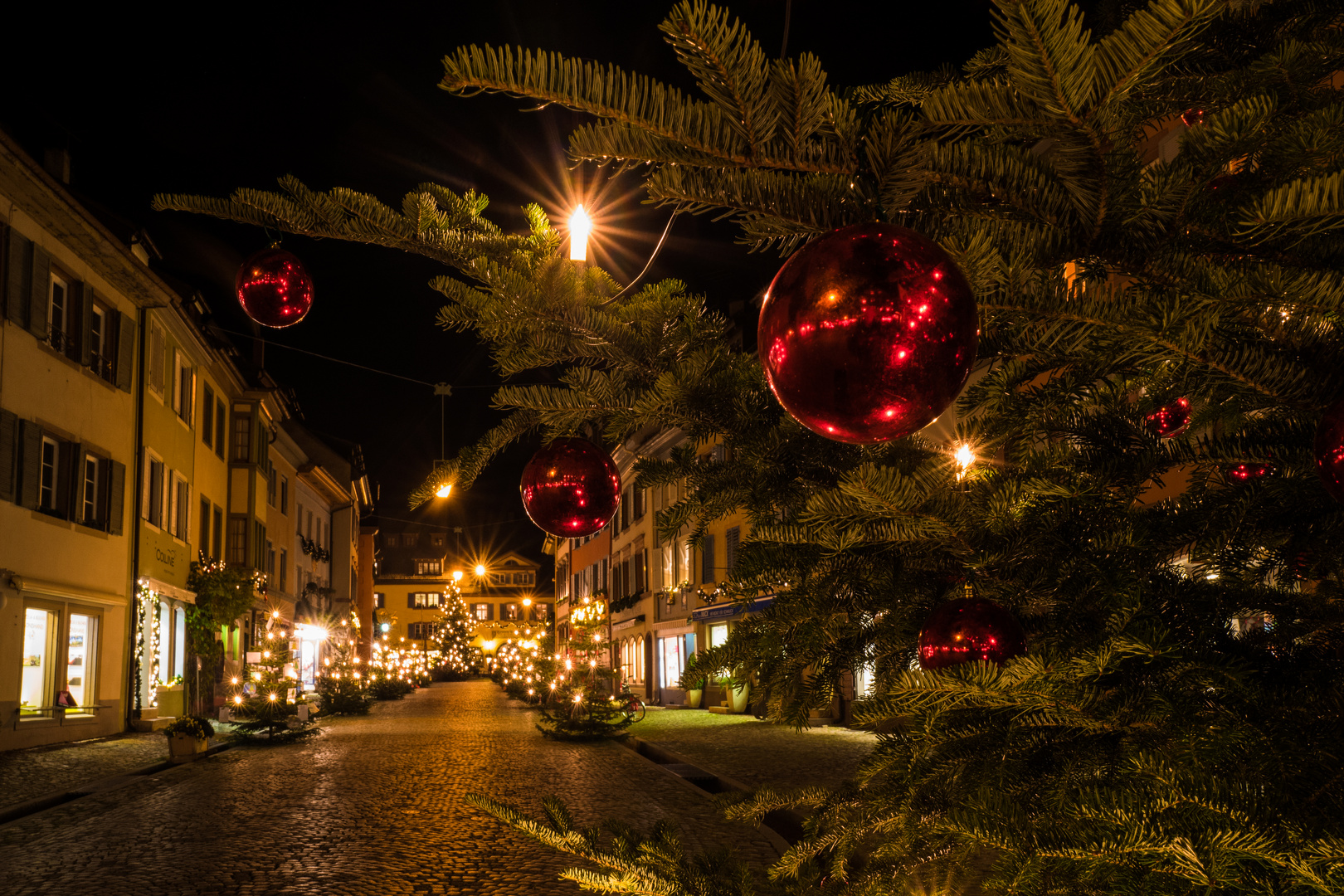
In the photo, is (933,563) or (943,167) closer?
(943,167)

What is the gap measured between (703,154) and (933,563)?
1019 millimetres

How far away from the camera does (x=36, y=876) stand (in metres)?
7.15

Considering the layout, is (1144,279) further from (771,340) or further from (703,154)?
(703,154)

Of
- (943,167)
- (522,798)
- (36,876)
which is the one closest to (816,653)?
(943,167)

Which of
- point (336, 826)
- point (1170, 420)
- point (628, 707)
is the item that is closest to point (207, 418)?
point (628, 707)

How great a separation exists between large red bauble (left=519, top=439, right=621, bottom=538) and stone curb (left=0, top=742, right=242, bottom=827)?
28.2 feet

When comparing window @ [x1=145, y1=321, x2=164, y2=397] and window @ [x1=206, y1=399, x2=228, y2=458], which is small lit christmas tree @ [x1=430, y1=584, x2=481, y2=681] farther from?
window @ [x1=145, y1=321, x2=164, y2=397]

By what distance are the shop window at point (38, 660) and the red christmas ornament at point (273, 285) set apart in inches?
602

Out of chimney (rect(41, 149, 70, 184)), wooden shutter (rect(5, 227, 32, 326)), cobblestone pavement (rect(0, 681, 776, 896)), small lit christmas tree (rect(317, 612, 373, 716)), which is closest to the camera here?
cobblestone pavement (rect(0, 681, 776, 896))

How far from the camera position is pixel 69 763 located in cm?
1502

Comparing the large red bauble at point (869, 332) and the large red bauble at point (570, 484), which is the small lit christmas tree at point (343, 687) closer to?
the large red bauble at point (570, 484)

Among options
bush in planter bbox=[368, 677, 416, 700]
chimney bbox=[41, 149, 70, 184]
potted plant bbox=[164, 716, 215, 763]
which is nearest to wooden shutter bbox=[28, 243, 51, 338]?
chimney bbox=[41, 149, 70, 184]

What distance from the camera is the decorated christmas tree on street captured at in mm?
1449

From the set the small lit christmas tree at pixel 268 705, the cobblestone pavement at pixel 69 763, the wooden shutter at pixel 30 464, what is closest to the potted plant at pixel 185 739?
the cobblestone pavement at pixel 69 763
